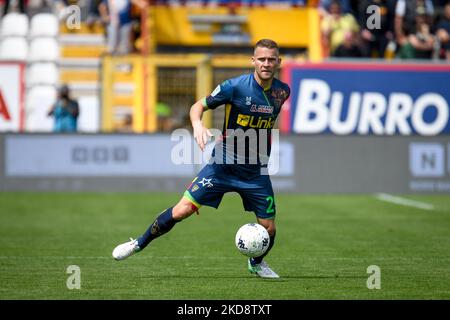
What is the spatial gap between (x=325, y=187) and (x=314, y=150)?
2.89 ft

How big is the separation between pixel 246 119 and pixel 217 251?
3.22m

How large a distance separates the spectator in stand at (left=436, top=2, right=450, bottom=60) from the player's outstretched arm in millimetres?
18399

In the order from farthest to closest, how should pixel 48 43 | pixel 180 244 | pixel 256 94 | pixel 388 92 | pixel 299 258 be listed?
pixel 48 43 < pixel 388 92 < pixel 180 244 < pixel 299 258 < pixel 256 94

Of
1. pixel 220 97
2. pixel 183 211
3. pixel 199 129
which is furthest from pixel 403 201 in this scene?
pixel 199 129

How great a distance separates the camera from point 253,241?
36.3ft

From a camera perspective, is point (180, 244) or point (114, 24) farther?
point (114, 24)

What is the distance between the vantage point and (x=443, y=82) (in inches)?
1063

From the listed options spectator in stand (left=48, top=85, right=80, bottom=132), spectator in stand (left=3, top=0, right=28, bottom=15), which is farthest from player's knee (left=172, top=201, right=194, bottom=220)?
spectator in stand (left=3, top=0, right=28, bottom=15)

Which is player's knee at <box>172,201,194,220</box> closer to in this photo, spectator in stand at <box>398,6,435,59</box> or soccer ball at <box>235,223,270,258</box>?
soccer ball at <box>235,223,270,258</box>

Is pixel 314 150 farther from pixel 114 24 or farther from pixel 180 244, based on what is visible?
pixel 180 244

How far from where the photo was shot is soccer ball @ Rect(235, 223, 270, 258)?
11.1 metres

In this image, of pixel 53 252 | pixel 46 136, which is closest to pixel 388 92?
pixel 46 136

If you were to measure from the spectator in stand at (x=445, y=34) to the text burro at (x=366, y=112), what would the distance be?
201 cm

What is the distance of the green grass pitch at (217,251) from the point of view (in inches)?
409
